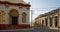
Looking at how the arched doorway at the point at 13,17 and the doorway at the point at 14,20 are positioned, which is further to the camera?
the doorway at the point at 14,20

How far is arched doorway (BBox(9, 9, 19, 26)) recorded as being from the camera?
22.2 meters

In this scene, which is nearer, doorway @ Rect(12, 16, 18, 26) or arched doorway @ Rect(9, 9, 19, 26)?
arched doorway @ Rect(9, 9, 19, 26)

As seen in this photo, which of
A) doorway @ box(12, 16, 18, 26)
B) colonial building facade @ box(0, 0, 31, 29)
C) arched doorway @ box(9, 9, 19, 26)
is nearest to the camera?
colonial building facade @ box(0, 0, 31, 29)

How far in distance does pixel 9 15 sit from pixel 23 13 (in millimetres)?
2625

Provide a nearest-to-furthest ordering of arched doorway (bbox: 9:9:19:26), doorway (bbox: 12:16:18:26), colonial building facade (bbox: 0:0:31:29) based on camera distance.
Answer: colonial building facade (bbox: 0:0:31:29) → arched doorway (bbox: 9:9:19:26) → doorway (bbox: 12:16:18:26)

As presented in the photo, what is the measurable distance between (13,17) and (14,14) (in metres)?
0.56

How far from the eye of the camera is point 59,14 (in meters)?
27.6

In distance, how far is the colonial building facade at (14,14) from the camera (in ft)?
70.3

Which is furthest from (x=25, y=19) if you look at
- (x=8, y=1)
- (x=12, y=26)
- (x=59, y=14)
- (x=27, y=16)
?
(x=59, y=14)

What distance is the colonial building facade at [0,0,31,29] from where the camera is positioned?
21.4 metres

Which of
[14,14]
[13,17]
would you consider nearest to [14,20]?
[13,17]

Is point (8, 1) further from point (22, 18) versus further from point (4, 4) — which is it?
point (22, 18)

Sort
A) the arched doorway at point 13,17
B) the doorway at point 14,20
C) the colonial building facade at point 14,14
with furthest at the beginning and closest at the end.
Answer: the doorway at point 14,20, the arched doorway at point 13,17, the colonial building facade at point 14,14

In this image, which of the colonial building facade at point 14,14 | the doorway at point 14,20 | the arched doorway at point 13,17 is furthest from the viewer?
the doorway at point 14,20
